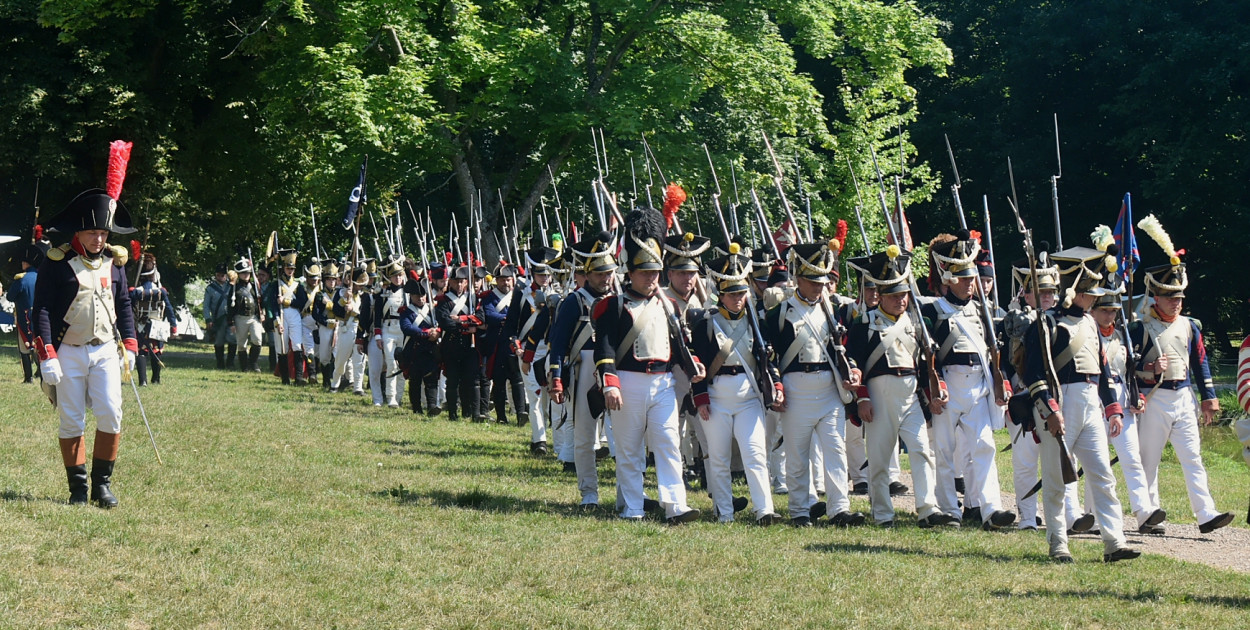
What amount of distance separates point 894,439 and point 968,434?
27.6 inches

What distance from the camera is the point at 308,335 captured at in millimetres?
24828

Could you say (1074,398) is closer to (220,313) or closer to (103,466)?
(103,466)

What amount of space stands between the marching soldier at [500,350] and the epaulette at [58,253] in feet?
21.0

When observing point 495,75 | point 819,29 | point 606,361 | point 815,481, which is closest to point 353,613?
point 606,361

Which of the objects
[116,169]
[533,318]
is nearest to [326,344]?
[533,318]

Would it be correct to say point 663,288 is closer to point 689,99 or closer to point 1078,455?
point 1078,455

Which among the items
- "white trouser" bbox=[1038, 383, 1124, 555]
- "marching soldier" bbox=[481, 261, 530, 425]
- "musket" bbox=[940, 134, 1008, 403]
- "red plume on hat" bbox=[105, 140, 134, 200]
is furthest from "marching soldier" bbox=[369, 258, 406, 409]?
"white trouser" bbox=[1038, 383, 1124, 555]

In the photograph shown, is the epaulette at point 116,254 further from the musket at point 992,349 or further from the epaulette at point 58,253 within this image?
the musket at point 992,349

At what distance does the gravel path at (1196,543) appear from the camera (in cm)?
1018

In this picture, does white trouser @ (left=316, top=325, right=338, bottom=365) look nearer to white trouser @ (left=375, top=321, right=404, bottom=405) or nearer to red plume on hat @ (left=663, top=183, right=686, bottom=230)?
white trouser @ (left=375, top=321, right=404, bottom=405)

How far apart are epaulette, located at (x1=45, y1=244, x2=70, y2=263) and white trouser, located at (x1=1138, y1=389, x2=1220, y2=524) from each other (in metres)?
8.15

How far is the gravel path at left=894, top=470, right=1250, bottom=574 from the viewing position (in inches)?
401

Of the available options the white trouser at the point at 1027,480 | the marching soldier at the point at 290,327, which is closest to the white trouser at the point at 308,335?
the marching soldier at the point at 290,327

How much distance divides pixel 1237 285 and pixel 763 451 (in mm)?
28974
